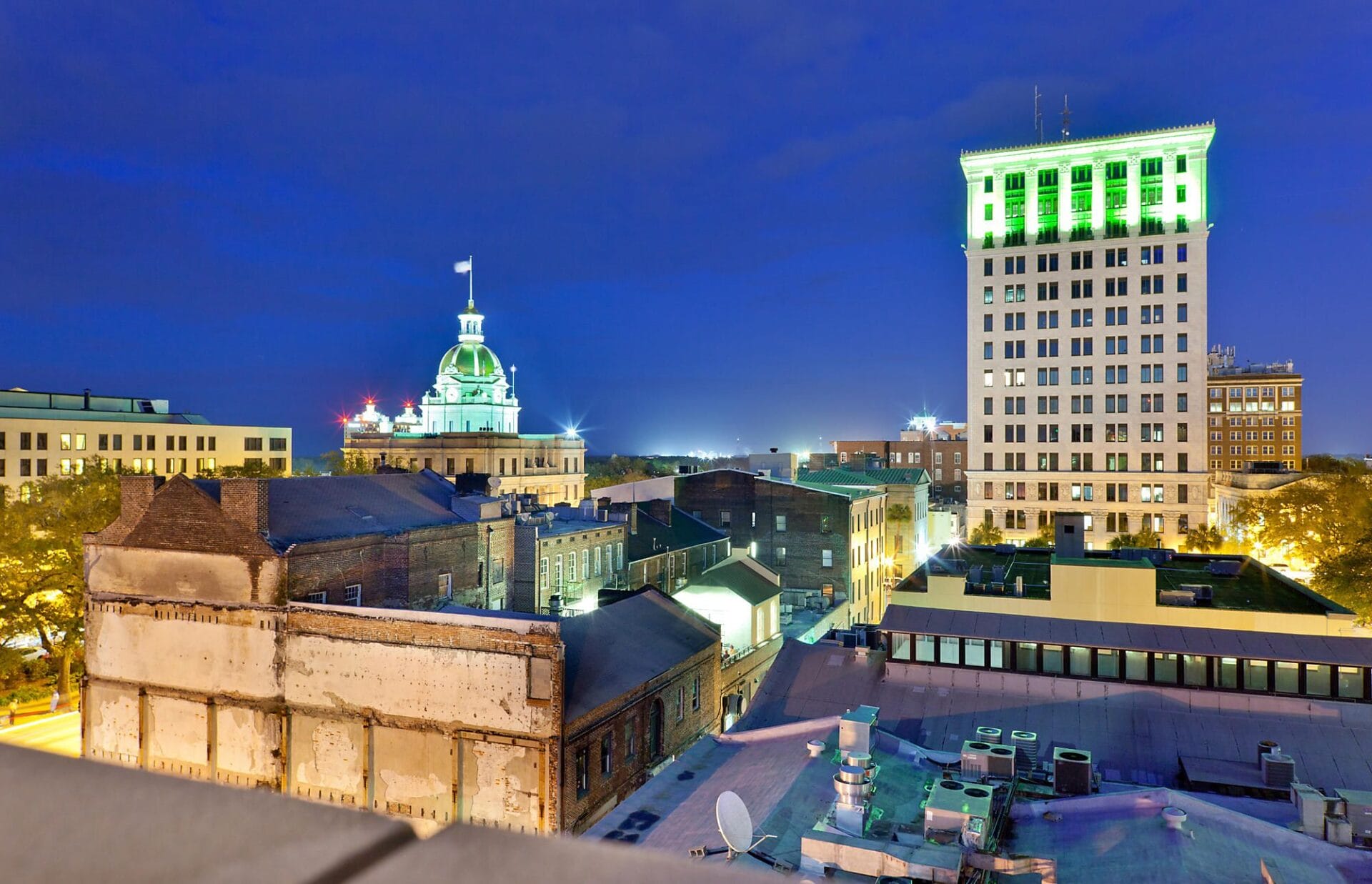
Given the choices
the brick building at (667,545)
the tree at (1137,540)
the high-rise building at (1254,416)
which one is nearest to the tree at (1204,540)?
the tree at (1137,540)

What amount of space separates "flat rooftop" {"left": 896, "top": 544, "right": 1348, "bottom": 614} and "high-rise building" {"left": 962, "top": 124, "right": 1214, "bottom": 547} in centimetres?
3016

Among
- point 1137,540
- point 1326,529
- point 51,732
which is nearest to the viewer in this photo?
point 51,732

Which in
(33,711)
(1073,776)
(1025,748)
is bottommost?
(33,711)

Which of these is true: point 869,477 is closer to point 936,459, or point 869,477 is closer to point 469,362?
point 936,459

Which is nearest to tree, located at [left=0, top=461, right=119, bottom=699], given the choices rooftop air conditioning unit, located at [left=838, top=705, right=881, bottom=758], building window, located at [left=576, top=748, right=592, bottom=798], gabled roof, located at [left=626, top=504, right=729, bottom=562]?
building window, located at [left=576, top=748, right=592, bottom=798]

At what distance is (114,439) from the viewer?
82188 mm

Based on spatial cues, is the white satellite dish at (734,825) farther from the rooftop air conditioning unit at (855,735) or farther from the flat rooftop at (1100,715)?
the flat rooftop at (1100,715)

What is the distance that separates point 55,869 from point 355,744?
2687cm

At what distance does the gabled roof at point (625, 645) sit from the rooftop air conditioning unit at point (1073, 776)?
40.7 feet

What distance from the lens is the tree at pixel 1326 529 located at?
36.9 metres

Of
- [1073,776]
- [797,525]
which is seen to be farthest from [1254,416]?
[1073,776]

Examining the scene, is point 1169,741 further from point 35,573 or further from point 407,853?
point 35,573

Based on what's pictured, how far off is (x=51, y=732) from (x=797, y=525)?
40706 millimetres

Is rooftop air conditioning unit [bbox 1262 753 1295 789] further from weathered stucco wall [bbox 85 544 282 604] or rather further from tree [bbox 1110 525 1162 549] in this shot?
tree [bbox 1110 525 1162 549]
